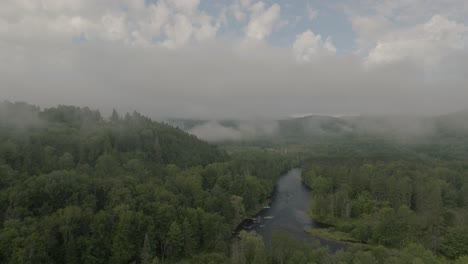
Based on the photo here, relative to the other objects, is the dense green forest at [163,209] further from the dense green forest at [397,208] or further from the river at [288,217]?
the river at [288,217]

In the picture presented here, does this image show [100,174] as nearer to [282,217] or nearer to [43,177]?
[43,177]

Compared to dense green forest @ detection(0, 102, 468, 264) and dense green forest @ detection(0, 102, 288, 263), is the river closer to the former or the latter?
dense green forest @ detection(0, 102, 468, 264)

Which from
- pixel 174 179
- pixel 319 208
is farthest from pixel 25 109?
pixel 319 208

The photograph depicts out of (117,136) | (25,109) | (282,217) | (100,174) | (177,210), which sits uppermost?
(25,109)

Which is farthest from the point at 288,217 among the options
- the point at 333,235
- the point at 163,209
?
the point at 163,209

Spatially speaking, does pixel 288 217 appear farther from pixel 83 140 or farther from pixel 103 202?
pixel 83 140

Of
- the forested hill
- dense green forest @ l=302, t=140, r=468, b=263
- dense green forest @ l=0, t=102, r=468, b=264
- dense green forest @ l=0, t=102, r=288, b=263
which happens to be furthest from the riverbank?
the forested hill
